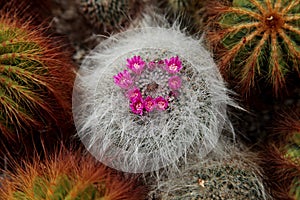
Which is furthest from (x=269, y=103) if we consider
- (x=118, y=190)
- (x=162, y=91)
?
(x=118, y=190)

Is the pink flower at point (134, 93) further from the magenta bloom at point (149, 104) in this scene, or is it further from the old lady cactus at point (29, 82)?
the old lady cactus at point (29, 82)

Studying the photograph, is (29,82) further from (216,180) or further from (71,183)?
(216,180)

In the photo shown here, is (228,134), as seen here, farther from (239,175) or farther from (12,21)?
(12,21)

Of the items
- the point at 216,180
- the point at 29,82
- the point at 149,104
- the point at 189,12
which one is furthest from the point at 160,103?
the point at 189,12

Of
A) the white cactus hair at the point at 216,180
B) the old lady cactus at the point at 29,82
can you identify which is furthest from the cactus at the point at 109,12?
the white cactus hair at the point at 216,180

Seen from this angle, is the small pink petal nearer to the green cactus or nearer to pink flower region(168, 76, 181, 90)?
pink flower region(168, 76, 181, 90)

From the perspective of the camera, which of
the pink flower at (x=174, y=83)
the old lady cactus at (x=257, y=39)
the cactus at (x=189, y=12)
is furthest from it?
the cactus at (x=189, y=12)

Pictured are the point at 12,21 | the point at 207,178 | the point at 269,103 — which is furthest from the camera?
the point at 269,103

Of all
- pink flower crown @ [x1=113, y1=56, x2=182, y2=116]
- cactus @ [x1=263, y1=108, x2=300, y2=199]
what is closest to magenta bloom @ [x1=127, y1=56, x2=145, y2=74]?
pink flower crown @ [x1=113, y1=56, x2=182, y2=116]
